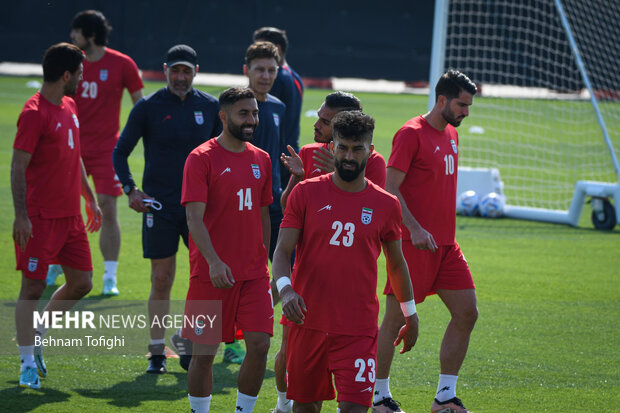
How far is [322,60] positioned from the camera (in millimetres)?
44094

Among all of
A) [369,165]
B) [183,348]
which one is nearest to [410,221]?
[369,165]

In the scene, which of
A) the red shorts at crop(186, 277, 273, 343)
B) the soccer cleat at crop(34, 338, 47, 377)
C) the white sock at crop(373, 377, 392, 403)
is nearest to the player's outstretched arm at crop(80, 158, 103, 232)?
the soccer cleat at crop(34, 338, 47, 377)

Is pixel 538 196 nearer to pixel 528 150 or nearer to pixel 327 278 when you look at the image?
pixel 528 150

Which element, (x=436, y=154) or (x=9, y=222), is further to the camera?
(x=9, y=222)

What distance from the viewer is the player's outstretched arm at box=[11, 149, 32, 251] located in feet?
19.3

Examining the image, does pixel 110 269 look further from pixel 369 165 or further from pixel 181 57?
pixel 369 165

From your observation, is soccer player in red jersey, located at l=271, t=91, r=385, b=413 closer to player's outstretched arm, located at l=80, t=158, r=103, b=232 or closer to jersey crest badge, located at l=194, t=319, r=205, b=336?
jersey crest badge, located at l=194, t=319, r=205, b=336

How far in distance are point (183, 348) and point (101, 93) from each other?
3254 millimetres

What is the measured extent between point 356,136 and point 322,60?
40.3 meters

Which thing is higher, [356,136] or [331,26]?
[331,26]

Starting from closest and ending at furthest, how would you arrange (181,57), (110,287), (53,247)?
(53,247)
(181,57)
(110,287)

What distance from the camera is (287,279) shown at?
4.42 metres


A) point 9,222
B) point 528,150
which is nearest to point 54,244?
point 9,222

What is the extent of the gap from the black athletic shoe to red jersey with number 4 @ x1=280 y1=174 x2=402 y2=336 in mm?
2354
